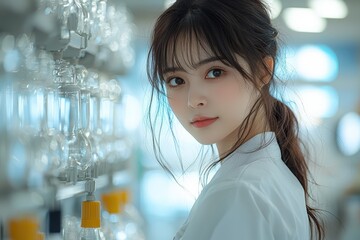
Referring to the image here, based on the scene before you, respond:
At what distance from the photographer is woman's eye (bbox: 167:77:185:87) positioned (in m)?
1.42

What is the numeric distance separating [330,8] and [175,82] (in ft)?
19.5

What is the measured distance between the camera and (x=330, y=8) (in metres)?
→ 6.98

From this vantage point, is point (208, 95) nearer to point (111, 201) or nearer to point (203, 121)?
point (203, 121)

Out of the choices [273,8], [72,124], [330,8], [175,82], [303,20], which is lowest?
[72,124]

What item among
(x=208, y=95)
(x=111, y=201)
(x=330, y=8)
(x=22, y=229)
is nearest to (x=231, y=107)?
(x=208, y=95)

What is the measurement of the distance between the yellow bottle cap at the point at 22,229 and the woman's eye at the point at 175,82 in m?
0.44

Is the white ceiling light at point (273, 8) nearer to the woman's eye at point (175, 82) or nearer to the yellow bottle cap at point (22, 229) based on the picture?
the woman's eye at point (175, 82)

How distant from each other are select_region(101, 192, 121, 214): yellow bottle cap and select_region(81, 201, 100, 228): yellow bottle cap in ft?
2.06

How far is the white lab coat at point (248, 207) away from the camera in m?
1.21

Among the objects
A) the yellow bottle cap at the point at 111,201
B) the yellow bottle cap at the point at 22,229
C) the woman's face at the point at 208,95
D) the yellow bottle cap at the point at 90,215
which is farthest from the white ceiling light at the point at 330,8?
the yellow bottle cap at the point at 22,229

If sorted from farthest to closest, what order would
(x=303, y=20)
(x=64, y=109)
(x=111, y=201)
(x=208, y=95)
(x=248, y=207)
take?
(x=303, y=20), (x=111, y=201), (x=64, y=109), (x=208, y=95), (x=248, y=207)

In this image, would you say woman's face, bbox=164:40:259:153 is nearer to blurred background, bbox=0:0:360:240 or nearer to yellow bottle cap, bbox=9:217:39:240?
blurred background, bbox=0:0:360:240

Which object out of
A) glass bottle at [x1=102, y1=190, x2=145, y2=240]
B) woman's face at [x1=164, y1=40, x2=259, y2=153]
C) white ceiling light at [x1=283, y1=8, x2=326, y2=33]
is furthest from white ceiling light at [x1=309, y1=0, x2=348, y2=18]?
woman's face at [x1=164, y1=40, x2=259, y2=153]

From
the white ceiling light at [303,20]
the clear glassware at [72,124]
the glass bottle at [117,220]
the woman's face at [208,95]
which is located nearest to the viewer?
the woman's face at [208,95]
